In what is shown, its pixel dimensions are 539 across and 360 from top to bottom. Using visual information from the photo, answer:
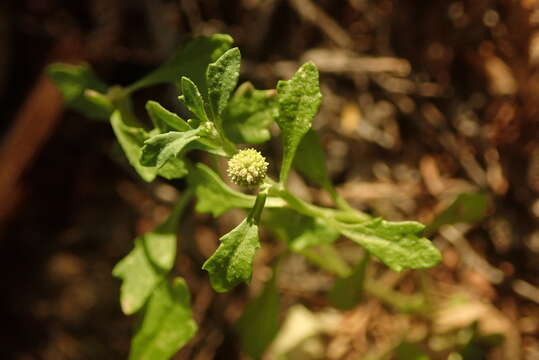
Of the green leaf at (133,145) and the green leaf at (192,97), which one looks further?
the green leaf at (133,145)

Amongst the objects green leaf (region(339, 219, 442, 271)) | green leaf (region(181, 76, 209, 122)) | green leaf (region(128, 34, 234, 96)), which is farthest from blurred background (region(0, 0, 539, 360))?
green leaf (region(181, 76, 209, 122))

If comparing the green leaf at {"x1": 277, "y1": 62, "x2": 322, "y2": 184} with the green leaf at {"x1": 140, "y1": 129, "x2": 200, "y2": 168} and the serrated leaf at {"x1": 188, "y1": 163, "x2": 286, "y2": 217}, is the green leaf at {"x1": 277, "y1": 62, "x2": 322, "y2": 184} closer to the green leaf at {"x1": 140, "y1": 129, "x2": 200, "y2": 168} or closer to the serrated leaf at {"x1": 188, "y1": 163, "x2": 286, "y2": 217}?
the serrated leaf at {"x1": 188, "y1": 163, "x2": 286, "y2": 217}

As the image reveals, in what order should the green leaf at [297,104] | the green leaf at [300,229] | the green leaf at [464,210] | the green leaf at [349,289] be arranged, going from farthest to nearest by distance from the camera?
the green leaf at [349,289]
the green leaf at [464,210]
the green leaf at [300,229]
the green leaf at [297,104]

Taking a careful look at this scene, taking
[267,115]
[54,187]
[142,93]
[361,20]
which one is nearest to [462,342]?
[267,115]

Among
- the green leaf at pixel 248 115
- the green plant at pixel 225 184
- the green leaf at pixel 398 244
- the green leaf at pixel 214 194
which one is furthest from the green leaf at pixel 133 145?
Result: the green leaf at pixel 398 244

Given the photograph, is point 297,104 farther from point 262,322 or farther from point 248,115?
point 262,322

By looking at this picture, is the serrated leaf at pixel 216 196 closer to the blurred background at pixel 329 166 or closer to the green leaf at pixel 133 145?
the green leaf at pixel 133 145

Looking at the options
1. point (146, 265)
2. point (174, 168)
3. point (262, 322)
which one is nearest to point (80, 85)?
point (174, 168)
